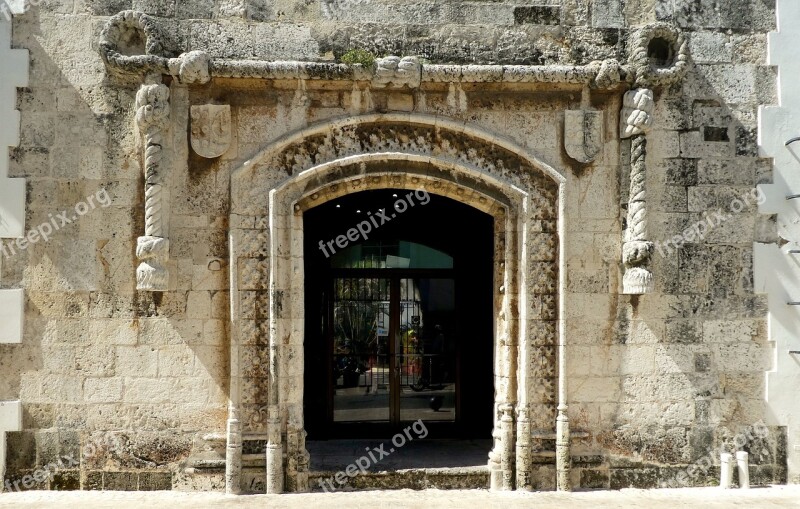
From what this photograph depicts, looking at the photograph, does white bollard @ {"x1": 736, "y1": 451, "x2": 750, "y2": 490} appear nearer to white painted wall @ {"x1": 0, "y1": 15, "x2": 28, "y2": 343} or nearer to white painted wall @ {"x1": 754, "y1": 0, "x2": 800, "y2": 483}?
white painted wall @ {"x1": 754, "y1": 0, "x2": 800, "y2": 483}

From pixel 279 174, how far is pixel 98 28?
175cm

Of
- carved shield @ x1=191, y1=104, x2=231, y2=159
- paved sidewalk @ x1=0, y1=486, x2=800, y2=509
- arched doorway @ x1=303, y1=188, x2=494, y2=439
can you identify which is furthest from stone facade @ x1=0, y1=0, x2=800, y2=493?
arched doorway @ x1=303, y1=188, x2=494, y2=439

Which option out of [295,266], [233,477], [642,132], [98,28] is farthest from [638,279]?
[98,28]

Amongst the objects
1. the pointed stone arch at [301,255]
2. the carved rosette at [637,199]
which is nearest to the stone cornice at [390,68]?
the carved rosette at [637,199]

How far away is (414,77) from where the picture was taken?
5.04 m

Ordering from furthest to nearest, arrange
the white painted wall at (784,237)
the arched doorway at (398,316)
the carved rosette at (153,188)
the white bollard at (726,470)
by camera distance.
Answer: the arched doorway at (398,316), the white painted wall at (784,237), the white bollard at (726,470), the carved rosette at (153,188)

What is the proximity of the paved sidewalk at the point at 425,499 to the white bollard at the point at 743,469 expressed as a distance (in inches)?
2.7

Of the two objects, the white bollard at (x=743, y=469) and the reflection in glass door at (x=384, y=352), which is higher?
the reflection in glass door at (x=384, y=352)

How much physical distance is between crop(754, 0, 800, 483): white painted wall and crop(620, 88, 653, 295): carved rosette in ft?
3.20

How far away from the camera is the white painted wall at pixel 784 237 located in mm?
5266

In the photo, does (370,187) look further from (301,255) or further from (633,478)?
(633,478)

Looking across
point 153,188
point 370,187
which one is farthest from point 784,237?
point 153,188

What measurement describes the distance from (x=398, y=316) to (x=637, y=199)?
2791mm

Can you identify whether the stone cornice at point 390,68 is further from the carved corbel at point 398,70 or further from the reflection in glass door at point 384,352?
the reflection in glass door at point 384,352
